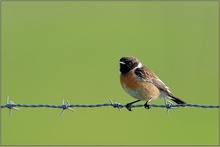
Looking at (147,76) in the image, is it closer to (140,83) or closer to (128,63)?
(140,83)

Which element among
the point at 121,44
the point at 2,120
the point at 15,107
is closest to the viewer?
the point at 15,107

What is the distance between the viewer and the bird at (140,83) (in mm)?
8953

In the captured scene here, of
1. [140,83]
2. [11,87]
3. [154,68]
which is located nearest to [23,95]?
[11,87]

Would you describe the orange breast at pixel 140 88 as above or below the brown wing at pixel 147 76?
below

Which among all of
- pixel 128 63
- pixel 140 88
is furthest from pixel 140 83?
pixel 128 63

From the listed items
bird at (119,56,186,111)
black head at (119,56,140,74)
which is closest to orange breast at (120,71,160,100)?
bird at (119,56,186,111)

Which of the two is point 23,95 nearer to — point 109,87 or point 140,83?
point 109,87

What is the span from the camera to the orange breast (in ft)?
29.3

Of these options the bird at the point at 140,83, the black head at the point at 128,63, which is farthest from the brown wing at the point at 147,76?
the black head at the point at 128,63

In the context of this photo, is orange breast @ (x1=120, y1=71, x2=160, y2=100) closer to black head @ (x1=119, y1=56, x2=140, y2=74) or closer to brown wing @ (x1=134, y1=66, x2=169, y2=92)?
brown wing @ (x1=134, y1=66, x2=169, y2=92)

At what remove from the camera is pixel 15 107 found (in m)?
8.09

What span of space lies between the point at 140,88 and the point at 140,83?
0.08 m

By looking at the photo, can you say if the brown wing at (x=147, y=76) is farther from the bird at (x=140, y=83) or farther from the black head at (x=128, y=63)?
the black head at (x=128, y=63)

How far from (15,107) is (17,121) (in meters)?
5.49
